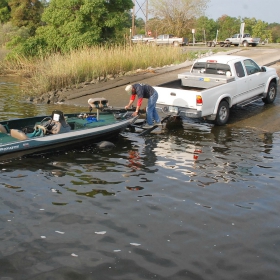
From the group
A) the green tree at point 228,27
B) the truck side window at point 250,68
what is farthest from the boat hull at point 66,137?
the green tree at point 228,27

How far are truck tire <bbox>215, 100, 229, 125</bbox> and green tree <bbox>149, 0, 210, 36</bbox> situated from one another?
1772 inches

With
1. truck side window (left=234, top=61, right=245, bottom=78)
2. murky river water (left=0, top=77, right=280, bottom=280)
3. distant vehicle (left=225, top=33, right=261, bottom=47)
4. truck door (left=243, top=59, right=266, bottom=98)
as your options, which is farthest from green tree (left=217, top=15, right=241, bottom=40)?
murky river water (left=0, top=77, right=280, bottom=280)

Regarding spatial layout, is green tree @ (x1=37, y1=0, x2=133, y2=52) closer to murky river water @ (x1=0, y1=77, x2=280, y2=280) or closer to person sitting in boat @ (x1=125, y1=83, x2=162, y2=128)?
person sitting in boat @ (x1=125, y1=83, x2=162, y2=128)

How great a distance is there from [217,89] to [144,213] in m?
6.67

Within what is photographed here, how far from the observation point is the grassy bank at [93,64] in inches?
819

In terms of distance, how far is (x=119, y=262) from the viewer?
5824 millimetres

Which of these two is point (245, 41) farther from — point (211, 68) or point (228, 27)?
point (211, 68)

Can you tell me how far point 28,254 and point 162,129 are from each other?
8.12m

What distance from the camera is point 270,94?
1585cm

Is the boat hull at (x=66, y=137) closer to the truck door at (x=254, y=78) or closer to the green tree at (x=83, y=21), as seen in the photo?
the truck door at (x=254, y=78)

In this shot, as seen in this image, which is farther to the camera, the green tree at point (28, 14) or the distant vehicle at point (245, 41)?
the distant vehicle at point (245, 41)

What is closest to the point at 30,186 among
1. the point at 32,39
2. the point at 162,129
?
the point at 162,129

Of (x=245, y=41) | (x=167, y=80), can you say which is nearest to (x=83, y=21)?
(x=167, y=80)

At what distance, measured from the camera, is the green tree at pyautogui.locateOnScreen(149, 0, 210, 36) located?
55688 millimetres
